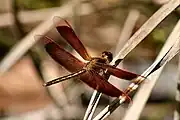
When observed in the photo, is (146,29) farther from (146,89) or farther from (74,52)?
(74,52)

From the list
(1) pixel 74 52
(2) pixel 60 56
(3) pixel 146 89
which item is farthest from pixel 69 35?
(1) pixel 74 52

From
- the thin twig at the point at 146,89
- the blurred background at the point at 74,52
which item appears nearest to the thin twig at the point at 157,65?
the thin twig at the point at 146,89

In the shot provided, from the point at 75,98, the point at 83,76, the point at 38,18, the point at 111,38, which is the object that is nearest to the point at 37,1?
the point at 38,18

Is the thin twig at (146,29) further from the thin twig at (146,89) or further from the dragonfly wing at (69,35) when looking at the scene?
the dragonfly wing at (69,35)

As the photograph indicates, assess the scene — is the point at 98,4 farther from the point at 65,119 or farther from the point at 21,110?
the point at 21,110

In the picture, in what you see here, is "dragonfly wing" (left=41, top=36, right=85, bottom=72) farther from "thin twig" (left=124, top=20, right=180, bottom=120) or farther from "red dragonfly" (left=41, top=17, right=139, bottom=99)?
"thin twig" (left=124, top=20, right=180, bottom=120)
